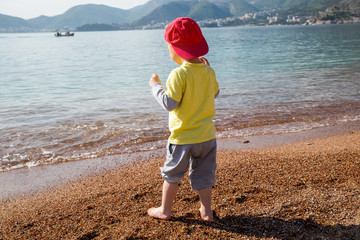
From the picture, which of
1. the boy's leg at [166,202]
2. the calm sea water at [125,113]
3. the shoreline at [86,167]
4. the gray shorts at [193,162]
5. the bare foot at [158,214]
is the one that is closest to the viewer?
the gray shorts at [193,162]

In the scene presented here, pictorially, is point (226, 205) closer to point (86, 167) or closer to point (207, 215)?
point (207, 215)

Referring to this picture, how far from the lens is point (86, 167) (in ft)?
17.6

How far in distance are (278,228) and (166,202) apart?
1108 mm

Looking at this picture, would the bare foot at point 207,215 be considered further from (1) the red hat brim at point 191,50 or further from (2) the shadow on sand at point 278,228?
(1) the red hat brim at point 191,50

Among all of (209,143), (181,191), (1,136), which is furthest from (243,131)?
(1,136)

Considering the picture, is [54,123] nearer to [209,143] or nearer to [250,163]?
[250,163]

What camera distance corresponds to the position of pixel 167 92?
103 inches

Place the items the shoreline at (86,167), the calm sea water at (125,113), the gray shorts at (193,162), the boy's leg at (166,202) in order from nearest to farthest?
the gray shorts at (193,162) → the boy's leg at (166,202) → the shoreline at (86,167) → the calm sea water at (125,113)

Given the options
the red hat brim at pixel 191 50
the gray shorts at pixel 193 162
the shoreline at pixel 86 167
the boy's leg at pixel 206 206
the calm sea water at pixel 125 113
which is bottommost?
the shoreline at pixel 86 167

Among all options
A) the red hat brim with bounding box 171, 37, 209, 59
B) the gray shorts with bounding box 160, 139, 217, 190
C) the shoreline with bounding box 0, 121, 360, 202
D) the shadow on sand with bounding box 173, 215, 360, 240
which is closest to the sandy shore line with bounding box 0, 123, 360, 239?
the shadow on sand with bounding box 173, 215, 360, 240

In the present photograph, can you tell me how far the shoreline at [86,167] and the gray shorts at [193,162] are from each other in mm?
2620

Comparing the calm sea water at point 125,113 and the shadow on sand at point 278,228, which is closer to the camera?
the shadow on sand at point 278,228

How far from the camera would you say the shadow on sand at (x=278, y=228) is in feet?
8.84

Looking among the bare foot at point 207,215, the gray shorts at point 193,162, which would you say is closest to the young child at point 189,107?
the gray shorts at point 193,162
